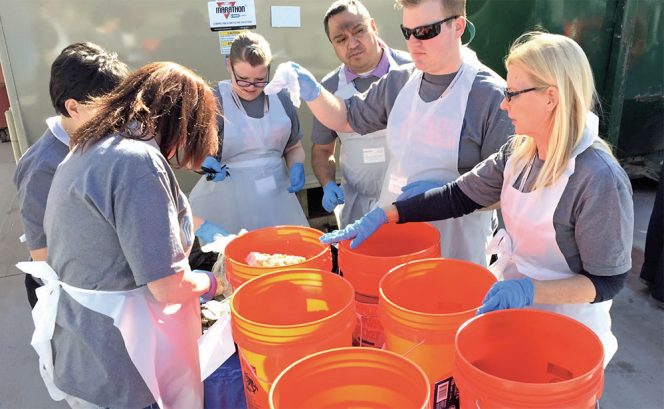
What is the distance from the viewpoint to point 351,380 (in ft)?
3.27

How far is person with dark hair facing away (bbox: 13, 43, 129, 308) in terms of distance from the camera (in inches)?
65.1

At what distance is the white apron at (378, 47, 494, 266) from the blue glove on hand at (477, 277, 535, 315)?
76 cm

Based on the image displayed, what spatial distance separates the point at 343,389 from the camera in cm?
100

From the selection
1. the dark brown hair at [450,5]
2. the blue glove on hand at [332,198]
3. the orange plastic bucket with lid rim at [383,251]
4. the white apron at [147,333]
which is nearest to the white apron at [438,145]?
the dark brown hair at [450,5]

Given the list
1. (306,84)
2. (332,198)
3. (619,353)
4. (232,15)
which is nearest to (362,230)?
(306,84)

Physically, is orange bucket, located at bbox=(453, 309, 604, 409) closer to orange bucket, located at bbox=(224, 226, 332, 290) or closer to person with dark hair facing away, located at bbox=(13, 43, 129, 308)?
orange bucket, located at bbox=(224, 226, 332, 290)

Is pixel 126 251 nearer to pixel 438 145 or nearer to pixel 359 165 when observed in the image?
pixel 438 145

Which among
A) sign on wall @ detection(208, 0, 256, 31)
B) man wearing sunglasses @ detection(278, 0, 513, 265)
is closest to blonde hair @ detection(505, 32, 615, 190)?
man wearing sunglasses @ detection(278, 0, 513, 265)

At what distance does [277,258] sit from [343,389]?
597 mm

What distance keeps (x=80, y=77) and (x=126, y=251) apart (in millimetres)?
813

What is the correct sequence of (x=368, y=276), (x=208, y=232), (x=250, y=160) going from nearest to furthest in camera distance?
(x=368, y=276) < (x=208, y=232) < (x=250, y=160)

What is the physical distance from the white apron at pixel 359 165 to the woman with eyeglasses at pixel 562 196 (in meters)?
1.14

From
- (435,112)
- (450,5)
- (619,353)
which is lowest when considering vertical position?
(619,353)

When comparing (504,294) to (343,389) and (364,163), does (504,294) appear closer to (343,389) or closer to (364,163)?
(343,389)
